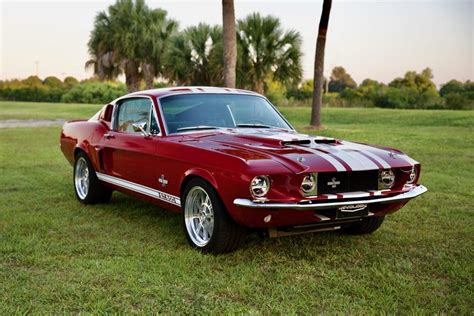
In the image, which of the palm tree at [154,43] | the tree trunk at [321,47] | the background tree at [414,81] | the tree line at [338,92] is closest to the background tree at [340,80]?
the tree line at [338,92]

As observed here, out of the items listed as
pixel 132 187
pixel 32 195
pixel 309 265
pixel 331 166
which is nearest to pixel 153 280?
pixel 309 265

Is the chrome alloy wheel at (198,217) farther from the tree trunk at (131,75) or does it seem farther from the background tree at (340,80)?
the background tree at (340,80)

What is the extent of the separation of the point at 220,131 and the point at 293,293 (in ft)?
6.66

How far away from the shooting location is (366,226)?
5305 millimetres

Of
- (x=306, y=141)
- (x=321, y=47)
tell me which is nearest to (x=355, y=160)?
(x=306, y=141)

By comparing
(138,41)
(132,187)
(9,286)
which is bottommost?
(9,286)

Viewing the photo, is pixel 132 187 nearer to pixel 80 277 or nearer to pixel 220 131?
pixel 220 131

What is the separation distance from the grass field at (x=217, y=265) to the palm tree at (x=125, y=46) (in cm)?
3358

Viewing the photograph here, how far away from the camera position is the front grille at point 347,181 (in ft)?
14.0

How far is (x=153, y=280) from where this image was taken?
3.95 m

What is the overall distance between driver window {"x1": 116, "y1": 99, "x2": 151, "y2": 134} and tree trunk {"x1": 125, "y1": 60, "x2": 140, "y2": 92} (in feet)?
113

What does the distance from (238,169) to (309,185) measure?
21.9 inches

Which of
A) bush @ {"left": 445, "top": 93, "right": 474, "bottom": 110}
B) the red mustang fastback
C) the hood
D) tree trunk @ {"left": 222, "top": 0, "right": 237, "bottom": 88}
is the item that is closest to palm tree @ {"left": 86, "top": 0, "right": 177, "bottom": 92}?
bush @ {"left": 445, "top": 93, "right": 474, "bottom": 110}

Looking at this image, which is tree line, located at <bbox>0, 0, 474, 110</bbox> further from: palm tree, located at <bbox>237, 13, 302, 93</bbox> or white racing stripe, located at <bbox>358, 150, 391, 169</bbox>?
white racing stripe, located at <bbox>358, 150, 391, 169</bbox>
